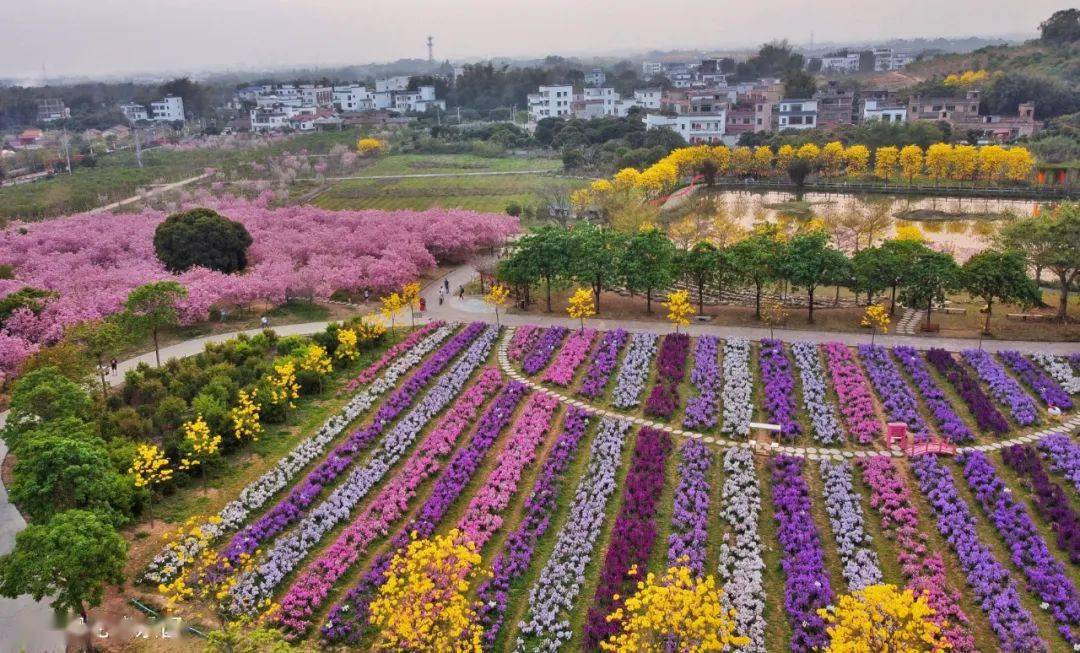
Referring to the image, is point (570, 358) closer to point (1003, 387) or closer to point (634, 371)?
point (634, 371)

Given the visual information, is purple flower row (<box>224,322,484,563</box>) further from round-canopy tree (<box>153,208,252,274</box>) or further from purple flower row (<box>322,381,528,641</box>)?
round-canopy tree (<box>153,208,252,274</box>)

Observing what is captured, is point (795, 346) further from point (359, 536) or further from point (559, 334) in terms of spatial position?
point (359, 536)

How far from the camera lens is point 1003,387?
22156 millimetres

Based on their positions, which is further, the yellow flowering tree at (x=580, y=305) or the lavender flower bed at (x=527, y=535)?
the yellow flowering tree at (x=580, y=305)

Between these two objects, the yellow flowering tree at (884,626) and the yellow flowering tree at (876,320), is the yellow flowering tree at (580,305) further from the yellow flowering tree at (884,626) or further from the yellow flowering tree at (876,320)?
the yellow flowering tree at (884,626)

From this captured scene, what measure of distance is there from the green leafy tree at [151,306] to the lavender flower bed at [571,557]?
15.3 meters

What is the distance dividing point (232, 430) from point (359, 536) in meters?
6.20

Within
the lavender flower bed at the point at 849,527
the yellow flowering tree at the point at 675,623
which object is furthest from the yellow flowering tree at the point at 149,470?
the lavender flower bed at the point at 849,527

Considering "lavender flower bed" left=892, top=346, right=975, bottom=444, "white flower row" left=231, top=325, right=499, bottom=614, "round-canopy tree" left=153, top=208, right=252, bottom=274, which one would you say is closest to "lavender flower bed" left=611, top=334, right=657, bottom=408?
"white flower row" left=231, top=325, right=499, bottom=614

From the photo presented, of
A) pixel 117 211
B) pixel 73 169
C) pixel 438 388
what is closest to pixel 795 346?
pixel 438 388

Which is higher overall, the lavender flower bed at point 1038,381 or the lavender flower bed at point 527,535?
the lavender flower bed at point 1038,381

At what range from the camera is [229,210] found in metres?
45.4

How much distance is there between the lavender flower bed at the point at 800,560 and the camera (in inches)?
544

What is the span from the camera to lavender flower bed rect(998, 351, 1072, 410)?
21453mm
